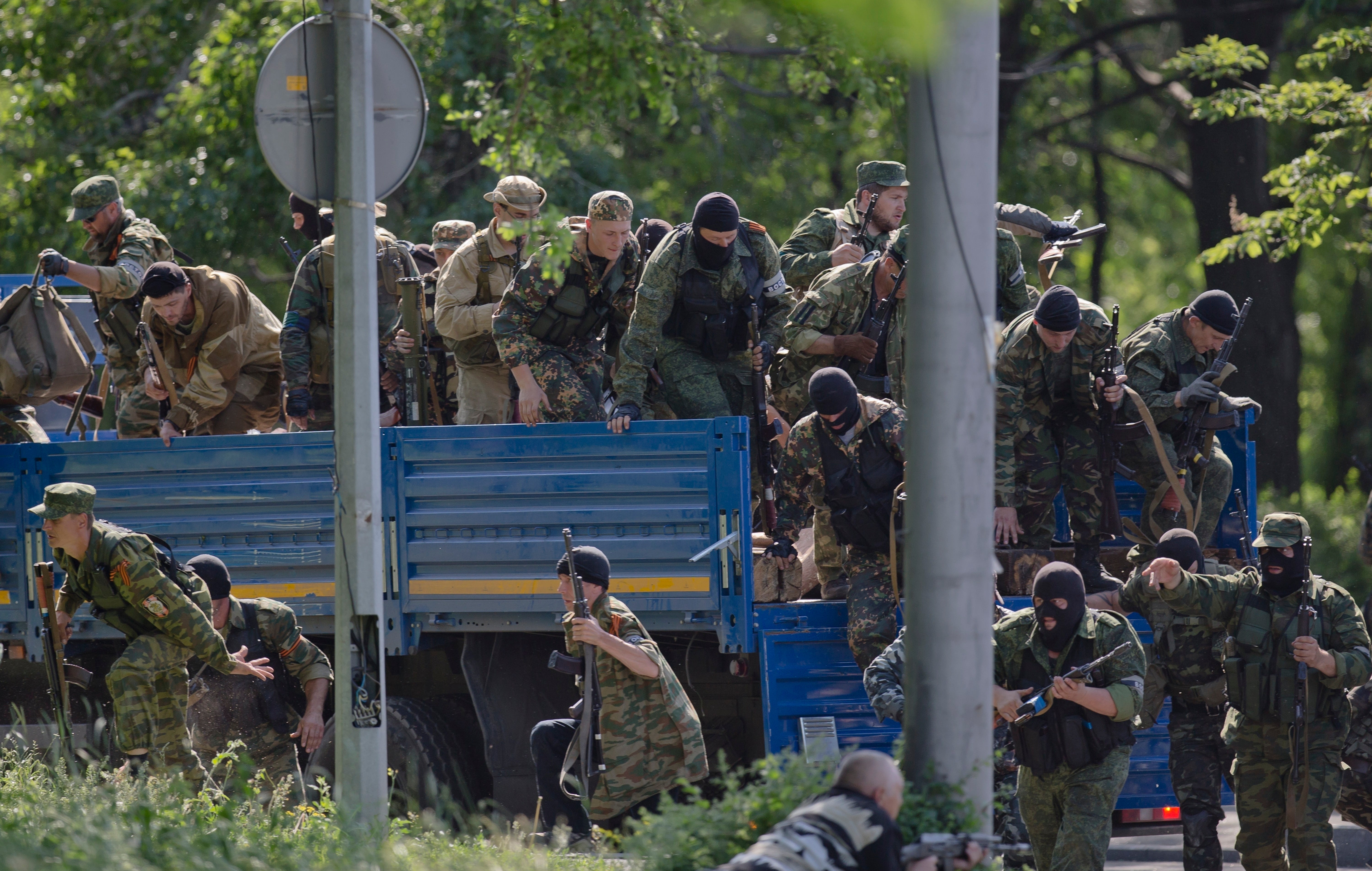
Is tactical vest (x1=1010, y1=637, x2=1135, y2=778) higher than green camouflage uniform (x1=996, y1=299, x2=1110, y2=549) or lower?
lower

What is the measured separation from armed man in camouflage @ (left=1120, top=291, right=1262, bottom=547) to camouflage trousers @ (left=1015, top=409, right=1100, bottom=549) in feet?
0.77

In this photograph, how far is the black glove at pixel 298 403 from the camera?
25.3 ft

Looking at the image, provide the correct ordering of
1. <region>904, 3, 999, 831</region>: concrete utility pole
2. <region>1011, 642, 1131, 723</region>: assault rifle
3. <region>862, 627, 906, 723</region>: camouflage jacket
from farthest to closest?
1. <region>1011, 642, 1131, 723</region>: assault rifle
2. <region>862, 627, 906, 723</region>: camouflage jacket
3. <region>904, 3, 999, 831</region>: concrete utility pole

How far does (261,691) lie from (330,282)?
2.09 meters

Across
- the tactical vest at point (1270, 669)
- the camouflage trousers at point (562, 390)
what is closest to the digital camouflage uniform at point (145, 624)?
the camouflage trousers at point (562, 390)

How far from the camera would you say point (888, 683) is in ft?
18.1

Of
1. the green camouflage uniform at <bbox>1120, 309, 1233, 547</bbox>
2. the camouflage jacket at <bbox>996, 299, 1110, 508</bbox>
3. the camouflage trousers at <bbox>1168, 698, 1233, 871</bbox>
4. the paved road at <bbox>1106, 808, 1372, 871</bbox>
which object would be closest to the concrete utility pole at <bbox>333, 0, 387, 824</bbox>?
the camouflage jacket at <bbox>996, 299, 1110, 508</bbox>

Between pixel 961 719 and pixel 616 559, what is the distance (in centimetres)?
255

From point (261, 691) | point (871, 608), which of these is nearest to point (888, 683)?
point (871, 608)

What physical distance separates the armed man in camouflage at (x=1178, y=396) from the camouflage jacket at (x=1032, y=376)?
0.29 metres

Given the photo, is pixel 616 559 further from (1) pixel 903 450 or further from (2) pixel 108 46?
(2) pixel 108 46

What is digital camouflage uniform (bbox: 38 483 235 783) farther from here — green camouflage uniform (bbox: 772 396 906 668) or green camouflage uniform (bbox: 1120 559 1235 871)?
green camouflage uniform (bbox: 1120 559 1235 871)

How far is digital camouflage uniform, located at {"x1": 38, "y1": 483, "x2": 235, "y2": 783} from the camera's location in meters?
6.23

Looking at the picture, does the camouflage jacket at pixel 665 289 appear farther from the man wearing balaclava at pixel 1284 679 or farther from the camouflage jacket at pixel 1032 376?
the man wearing balaclava at pixel 1284 679
